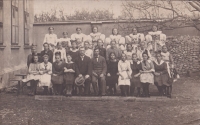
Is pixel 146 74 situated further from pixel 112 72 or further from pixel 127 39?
pixel 127 39

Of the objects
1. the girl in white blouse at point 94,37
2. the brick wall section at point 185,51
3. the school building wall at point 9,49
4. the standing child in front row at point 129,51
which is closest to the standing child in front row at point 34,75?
the school building wall at point 9,49

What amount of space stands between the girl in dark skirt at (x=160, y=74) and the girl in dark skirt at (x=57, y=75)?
5.36 feet

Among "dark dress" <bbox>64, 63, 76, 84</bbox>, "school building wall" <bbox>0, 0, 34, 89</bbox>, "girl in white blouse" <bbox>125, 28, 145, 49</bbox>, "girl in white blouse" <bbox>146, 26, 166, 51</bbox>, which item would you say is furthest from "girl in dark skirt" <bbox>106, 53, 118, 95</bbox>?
"school building wall" <bbox>0, 0, 34, 89</bbox>

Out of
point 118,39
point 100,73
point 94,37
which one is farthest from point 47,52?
point 118,39

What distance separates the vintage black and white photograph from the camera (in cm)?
393

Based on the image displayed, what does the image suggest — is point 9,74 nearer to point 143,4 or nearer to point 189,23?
point 143,4

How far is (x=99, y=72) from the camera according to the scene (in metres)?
4.70

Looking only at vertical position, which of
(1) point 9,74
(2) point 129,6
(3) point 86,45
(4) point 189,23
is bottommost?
(1) point 9,74

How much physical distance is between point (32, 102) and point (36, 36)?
178 centimetres

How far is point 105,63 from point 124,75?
40 centimetres

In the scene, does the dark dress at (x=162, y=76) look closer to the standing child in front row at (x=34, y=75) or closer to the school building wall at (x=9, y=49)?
the standing child in front row at (x=34, y=75)

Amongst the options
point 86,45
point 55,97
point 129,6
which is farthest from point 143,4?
point 55,97

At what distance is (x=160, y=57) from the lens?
472cm

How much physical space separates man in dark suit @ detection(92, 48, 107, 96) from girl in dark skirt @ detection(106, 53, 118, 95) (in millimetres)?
95
